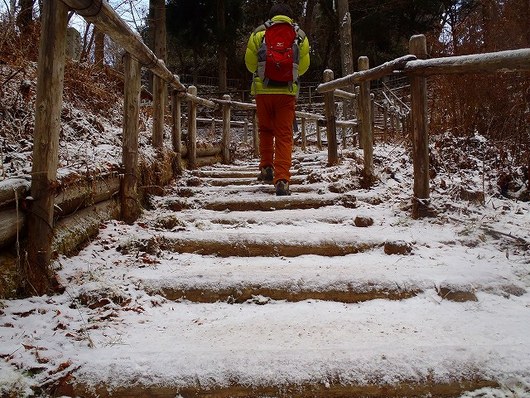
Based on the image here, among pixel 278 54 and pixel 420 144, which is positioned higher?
pixel 278 54

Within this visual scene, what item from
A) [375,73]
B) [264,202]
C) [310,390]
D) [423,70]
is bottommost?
[310,390]

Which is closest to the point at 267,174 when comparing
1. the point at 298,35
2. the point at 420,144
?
the point at 298,35

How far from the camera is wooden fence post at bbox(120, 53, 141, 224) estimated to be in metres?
3.20

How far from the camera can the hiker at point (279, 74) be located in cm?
→ 407

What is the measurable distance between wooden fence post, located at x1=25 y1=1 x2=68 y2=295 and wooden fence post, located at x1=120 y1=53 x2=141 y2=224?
1.14 m

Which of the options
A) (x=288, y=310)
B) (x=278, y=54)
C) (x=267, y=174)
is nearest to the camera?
(x=288, y=310)

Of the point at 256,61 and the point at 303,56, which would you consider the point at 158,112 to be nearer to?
the point at 256,61

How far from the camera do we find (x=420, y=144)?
3.34 meters

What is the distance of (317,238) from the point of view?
2.92 m

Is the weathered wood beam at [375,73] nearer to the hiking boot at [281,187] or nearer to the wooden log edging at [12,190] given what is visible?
the hiking boot at [281,187]

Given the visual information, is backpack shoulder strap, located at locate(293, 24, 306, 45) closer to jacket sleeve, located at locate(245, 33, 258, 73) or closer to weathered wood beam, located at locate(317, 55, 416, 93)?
jacket sleeve, located at locate(245, 33, 258, 73)

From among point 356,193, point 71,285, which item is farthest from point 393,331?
point 356,193

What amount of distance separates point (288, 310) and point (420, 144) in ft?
6.76

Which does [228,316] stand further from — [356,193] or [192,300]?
[356,193]
